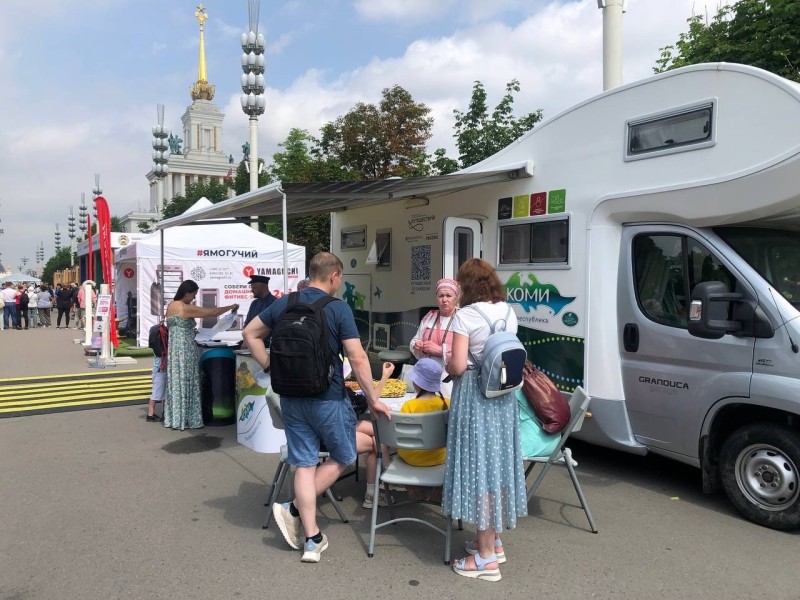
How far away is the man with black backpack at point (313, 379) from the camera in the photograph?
137 inches

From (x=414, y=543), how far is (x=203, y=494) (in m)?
1.85

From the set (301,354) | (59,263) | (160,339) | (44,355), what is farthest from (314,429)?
(59,263)

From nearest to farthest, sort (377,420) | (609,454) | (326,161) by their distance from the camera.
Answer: (377,420), (609,454), (326,161)

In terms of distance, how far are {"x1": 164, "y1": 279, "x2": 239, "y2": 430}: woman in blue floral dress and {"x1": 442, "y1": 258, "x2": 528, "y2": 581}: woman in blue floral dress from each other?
160 inches

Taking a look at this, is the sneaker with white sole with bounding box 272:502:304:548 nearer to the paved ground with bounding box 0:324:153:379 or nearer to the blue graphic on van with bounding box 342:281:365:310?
the blue graphic on van with bounding box 342:281:365:310

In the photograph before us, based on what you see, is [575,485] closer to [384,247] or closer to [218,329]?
[384,247]

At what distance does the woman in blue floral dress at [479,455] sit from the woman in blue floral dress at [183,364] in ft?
13.4

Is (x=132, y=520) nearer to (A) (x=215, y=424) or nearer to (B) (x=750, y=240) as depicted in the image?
(A) (x=215, y=424)

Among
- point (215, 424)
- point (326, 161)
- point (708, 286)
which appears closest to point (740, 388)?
point (708, 286)

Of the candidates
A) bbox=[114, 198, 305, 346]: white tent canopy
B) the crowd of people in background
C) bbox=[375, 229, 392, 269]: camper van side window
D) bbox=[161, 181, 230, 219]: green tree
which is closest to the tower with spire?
bbox=[161, 181, 230, 219]: green tree

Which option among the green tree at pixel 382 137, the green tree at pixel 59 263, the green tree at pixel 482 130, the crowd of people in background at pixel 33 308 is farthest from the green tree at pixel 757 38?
the green tree at pixel 59 263

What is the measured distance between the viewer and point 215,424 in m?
7.10

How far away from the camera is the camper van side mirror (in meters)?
4.02

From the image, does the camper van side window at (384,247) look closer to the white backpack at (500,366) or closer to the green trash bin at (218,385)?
the green trash bin at (218,385)
